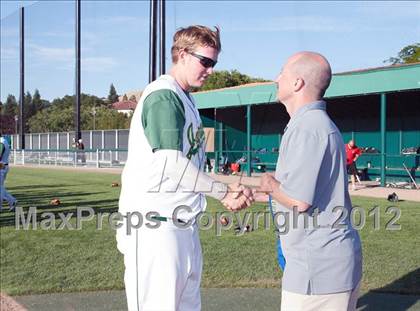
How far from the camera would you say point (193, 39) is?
3225 mm

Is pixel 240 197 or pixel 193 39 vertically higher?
pixel 193 39

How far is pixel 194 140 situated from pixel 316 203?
0.77 metres

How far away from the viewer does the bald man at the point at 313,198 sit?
2.84 meters

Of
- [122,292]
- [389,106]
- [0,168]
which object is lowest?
[122,292]

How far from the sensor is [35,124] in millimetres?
83812

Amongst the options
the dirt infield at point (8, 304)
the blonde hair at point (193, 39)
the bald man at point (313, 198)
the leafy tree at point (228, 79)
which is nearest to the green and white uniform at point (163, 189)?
the blonde hair at point (193, 39)

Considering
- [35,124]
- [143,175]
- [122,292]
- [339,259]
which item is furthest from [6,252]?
[35,124]

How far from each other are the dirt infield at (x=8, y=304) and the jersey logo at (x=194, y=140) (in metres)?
3.22

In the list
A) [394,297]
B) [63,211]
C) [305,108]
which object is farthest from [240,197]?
[63,211]

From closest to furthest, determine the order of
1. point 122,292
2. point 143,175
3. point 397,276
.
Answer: point 143,175 → point 122,292 → point 397,276

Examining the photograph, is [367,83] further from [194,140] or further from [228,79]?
[228,79]

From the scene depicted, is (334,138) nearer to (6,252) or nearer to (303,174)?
(303,174)

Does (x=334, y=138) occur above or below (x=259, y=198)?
above

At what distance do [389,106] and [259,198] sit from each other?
20.9m
